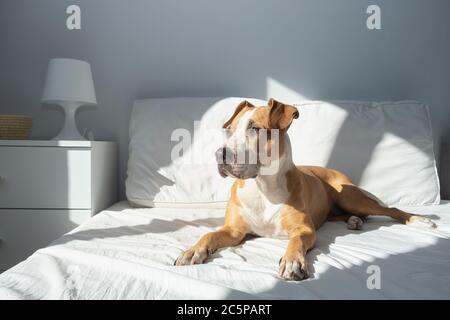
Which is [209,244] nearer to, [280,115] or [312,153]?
[280,115]

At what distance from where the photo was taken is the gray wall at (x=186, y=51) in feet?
7.13

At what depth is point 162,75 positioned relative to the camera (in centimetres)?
219

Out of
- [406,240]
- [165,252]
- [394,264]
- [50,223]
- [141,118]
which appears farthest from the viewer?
[141,118]

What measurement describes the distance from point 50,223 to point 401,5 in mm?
2317

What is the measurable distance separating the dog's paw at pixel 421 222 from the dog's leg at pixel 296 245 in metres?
0.47

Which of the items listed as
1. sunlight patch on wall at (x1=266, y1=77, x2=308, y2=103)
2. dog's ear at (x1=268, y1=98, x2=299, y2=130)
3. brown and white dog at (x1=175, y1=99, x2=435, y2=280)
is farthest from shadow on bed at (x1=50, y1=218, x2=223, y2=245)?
sunlight patch on wall at (x1=266, y1=77, x2=308, y2=103)

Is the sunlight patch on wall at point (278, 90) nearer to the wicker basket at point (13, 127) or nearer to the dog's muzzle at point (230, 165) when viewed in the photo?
the dog's muzzle at point (230, 165)

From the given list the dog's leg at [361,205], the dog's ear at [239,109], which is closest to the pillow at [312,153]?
the dog's leg at [361,205]

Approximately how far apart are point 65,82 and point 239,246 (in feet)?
4.15

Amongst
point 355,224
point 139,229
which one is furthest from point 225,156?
point 355,224

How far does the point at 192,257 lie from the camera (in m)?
1.03

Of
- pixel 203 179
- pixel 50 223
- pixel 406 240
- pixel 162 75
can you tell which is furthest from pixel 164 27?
pixel 406 240
